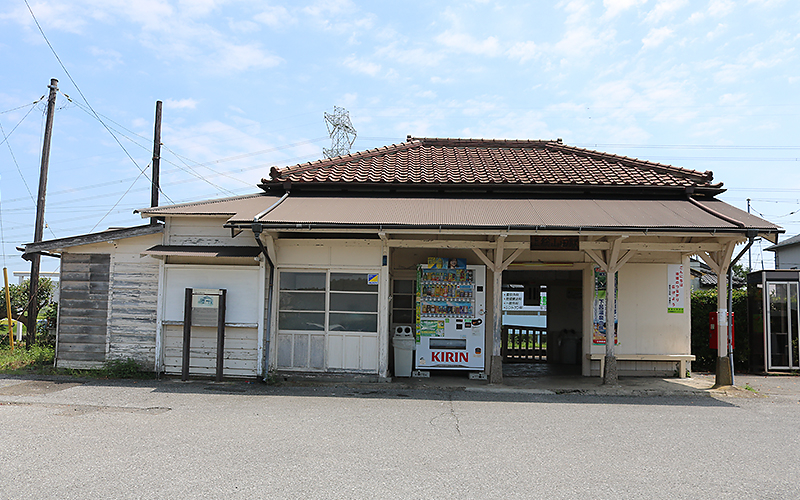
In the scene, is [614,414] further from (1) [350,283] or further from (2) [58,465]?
(2) [58,465]

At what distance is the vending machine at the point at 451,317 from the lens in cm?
1089

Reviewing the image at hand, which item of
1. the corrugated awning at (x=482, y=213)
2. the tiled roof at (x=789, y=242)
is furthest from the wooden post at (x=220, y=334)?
the tiled roof at (x=789, y=242)

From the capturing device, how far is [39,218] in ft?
47.5

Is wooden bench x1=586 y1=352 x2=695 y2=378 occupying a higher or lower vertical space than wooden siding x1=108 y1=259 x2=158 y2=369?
lower

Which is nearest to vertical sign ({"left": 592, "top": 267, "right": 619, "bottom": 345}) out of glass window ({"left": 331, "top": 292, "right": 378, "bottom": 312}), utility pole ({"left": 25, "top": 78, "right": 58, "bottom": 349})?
glass window ({"left": 331, "top": 292, "right": 378, "bottom": 312})

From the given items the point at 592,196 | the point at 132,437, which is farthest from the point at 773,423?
the point at 132,437

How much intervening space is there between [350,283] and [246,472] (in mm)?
5847

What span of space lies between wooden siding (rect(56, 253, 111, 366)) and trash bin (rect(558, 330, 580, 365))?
10653 mm

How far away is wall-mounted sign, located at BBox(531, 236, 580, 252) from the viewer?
10.4 metres

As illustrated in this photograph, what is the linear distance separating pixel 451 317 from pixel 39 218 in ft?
36.4

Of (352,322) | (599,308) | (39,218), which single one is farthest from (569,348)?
(39,218)

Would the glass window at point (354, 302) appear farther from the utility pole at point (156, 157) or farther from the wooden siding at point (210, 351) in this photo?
the utility pole at point (156, 157)

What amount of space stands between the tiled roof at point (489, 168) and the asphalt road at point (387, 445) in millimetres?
4434

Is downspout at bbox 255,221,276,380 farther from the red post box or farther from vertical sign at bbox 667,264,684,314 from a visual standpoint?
the red post box
